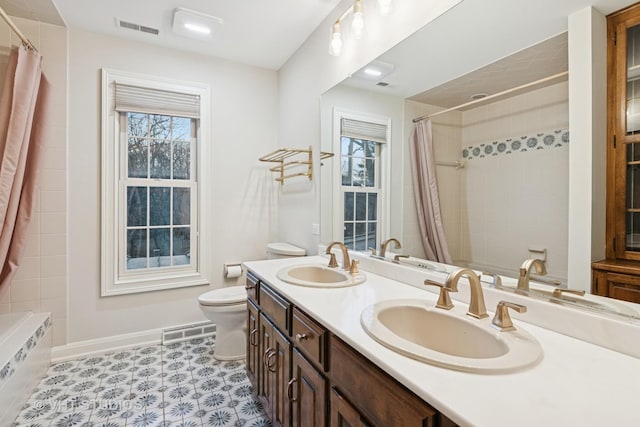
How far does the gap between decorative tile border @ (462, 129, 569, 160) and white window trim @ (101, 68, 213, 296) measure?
2.31 meters

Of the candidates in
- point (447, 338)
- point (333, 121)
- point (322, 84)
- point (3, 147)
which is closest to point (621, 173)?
point (447, 338)

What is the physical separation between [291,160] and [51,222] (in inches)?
75.7

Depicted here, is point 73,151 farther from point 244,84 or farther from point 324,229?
point 324,229

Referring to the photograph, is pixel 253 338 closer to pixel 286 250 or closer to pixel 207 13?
pixel 286 250

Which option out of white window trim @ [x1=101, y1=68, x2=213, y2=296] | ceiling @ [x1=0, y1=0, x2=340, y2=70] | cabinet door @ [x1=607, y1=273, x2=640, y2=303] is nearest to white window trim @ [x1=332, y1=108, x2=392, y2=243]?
ceiling @ [x1=0, y1=0, x2=340, y2=70]

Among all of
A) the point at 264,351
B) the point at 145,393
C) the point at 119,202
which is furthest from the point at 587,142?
the point at 119,202

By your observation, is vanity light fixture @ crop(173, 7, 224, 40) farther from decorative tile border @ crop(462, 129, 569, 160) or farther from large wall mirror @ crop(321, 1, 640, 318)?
decorative tile border @ crop(462, 129, 569, 160)

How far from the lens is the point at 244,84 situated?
3031 millimetres

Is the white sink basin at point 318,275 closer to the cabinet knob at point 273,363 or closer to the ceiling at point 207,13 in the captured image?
the cabinet knob at point 273,363

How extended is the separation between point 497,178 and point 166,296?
2695mm

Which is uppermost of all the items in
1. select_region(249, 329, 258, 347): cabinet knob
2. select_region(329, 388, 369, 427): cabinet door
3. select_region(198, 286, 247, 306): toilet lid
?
select_region(329, 388, 369, 427): cabinet door

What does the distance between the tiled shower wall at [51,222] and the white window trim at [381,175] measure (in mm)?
2061

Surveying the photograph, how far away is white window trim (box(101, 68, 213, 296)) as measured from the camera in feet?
8.24

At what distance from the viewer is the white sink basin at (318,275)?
158 centimetres
